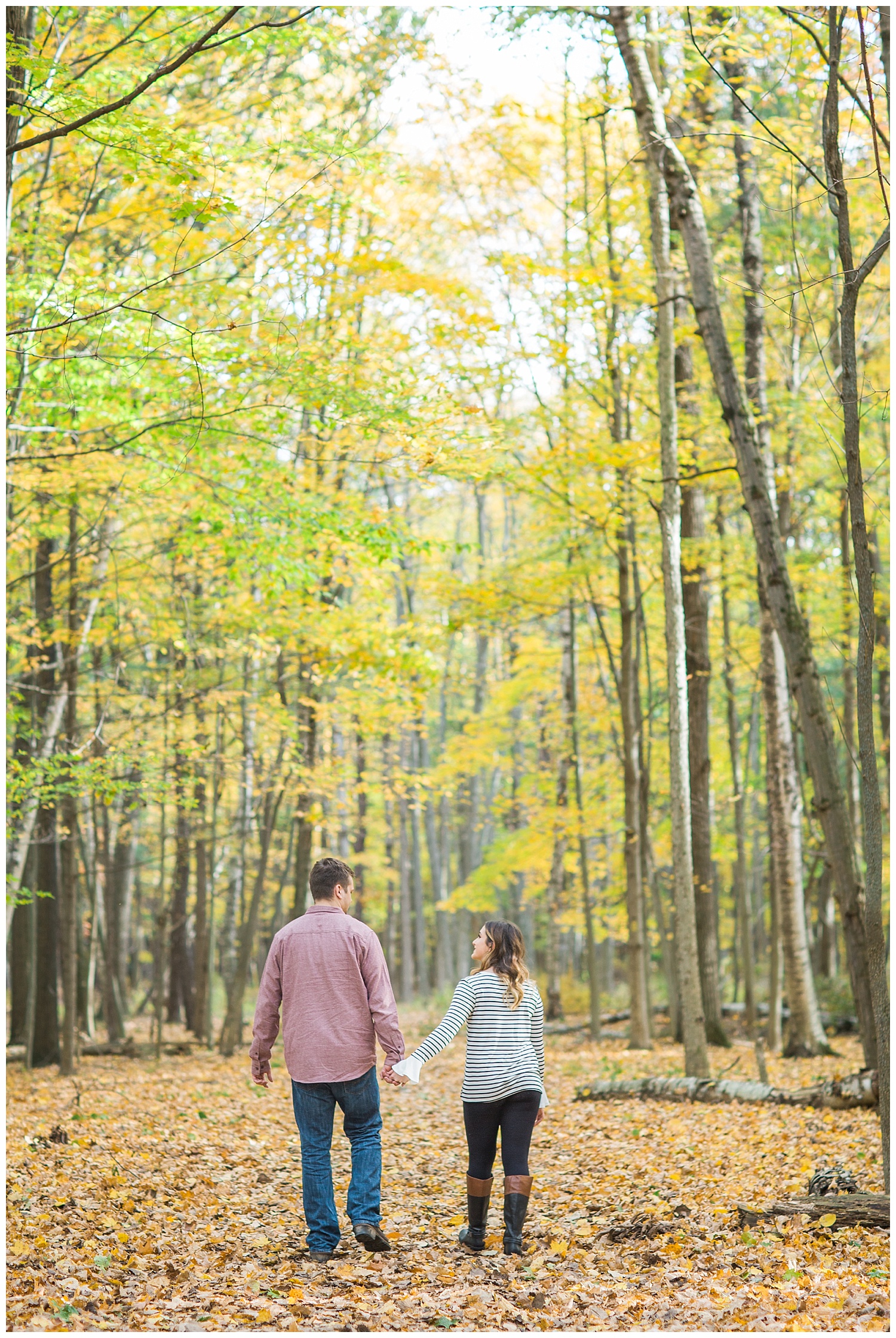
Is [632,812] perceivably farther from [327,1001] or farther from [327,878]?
[327,1001]

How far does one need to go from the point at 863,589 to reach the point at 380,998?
9.06 feet

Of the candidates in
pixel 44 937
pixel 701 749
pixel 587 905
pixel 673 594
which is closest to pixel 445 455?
pixel 673 594

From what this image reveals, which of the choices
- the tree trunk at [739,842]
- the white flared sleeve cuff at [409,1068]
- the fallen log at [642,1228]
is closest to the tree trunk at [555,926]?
the tree trunk at [739,842]

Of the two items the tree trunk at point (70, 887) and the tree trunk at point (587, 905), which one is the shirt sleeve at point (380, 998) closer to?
the tree trunk at point (70, 887)

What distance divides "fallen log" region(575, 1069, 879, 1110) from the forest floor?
202mm

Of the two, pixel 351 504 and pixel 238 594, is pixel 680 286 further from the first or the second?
pixel 238 594

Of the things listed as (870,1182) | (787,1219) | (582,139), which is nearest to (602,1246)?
(787,1219)

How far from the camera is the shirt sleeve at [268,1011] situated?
4781 mm

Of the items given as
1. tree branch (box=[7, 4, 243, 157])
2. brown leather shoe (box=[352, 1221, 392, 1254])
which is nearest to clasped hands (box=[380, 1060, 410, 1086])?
brown leather shoe (box=[352, 1221, 392, 1254])

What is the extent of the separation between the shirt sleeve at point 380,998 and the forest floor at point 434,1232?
90 cm

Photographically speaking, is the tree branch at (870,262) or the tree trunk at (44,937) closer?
the tree branch at (870,262)

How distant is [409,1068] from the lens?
4.48 m

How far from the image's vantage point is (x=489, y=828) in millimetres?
32938

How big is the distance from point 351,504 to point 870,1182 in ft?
28.2
